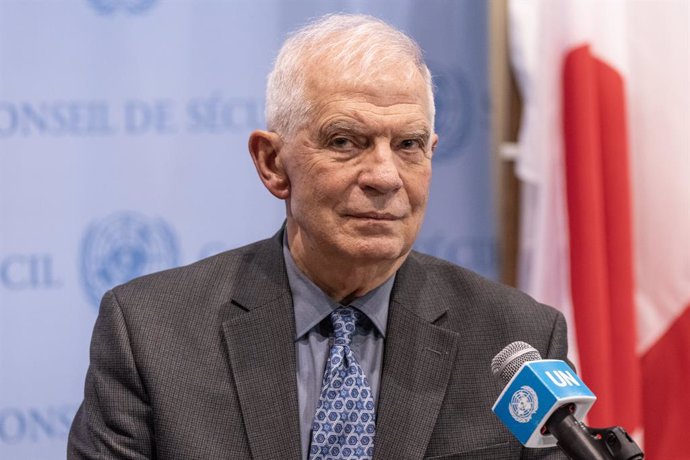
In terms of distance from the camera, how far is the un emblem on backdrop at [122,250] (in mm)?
3404

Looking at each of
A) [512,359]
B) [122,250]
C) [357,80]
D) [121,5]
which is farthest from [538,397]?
[121,5]

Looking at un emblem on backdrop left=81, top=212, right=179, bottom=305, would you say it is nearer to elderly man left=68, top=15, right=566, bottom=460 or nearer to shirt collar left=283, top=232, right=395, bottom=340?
elderly man left=68, top=15, right=566, bottom=460

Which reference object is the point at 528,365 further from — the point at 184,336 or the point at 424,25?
the point at 424,25

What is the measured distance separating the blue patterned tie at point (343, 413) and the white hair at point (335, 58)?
0.56 metres

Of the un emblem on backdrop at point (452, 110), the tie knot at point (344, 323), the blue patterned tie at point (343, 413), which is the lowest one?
the blue patterned tie at point (343, 413)

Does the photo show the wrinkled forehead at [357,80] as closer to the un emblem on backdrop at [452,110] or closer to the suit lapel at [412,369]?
the suit lapel at [412,369]

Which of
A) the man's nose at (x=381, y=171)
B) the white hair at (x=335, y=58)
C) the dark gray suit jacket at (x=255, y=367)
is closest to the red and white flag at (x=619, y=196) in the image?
the dark gray suit jacket at (x=255, y=367)

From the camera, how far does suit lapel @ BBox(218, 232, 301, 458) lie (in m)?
2.11

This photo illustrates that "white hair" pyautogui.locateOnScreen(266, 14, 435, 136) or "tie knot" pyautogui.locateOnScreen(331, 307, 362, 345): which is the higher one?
"white hair" pyautogui.locateOnScreen(266, 14, 435, 136)

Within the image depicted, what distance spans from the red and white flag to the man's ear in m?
1.29

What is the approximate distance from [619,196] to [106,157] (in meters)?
1.77

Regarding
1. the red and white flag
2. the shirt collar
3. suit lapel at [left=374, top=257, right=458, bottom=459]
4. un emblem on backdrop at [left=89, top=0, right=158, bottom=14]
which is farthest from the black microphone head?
un emblem on backdrop at [left=89, top=0, right=158, bottom=14]

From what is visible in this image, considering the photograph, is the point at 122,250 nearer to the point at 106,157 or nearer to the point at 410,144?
the point at 106,157

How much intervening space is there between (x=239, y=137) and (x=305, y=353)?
144 centimetres
